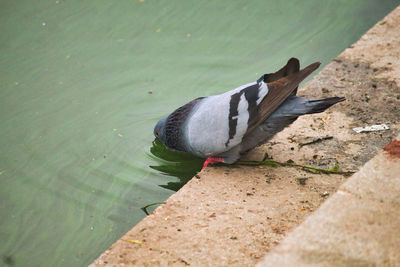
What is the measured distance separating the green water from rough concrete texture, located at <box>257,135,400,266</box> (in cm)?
171

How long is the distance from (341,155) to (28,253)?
247 cm

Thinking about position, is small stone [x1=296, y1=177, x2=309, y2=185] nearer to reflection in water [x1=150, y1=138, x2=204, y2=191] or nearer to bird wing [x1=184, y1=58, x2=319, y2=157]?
bird wing [x1=184, y1=58, x2=319, y2=157]

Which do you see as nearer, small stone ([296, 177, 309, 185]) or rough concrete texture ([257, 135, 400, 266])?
rough concrete texture ([257, 135, 400, 266])

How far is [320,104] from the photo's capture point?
3.05 meters

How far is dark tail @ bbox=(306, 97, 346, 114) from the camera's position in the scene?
2982 millimetres

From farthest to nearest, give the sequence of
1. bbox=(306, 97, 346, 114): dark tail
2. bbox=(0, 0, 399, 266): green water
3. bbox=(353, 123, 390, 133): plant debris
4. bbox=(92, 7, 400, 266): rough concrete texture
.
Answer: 1. bbox=(353, 123, 390, 133): plant debris
2. bbox=(0, 0, 399, 266): green water
3. bbox=(306, 97, 346, 114): dark tail
4. bbox=(92, 7, 400, 266): rough concrete texture

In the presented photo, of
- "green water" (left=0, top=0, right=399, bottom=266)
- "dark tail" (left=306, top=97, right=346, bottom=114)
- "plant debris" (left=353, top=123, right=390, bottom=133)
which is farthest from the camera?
"plant debris" (left=353, top=123, right=390, bottom=133)

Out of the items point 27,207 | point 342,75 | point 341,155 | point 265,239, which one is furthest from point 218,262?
point 342,75

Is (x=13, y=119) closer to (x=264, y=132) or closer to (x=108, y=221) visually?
(x=108, y=221)

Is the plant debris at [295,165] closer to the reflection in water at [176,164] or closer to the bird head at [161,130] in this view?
the reflection in water at [176,164]

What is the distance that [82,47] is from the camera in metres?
5.49

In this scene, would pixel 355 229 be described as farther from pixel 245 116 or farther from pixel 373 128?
pixel 373 128

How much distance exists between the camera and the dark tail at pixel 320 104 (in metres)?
2.98

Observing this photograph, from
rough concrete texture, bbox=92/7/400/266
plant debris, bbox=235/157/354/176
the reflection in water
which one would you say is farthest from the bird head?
plant debris, bbox=235/157/354/176
